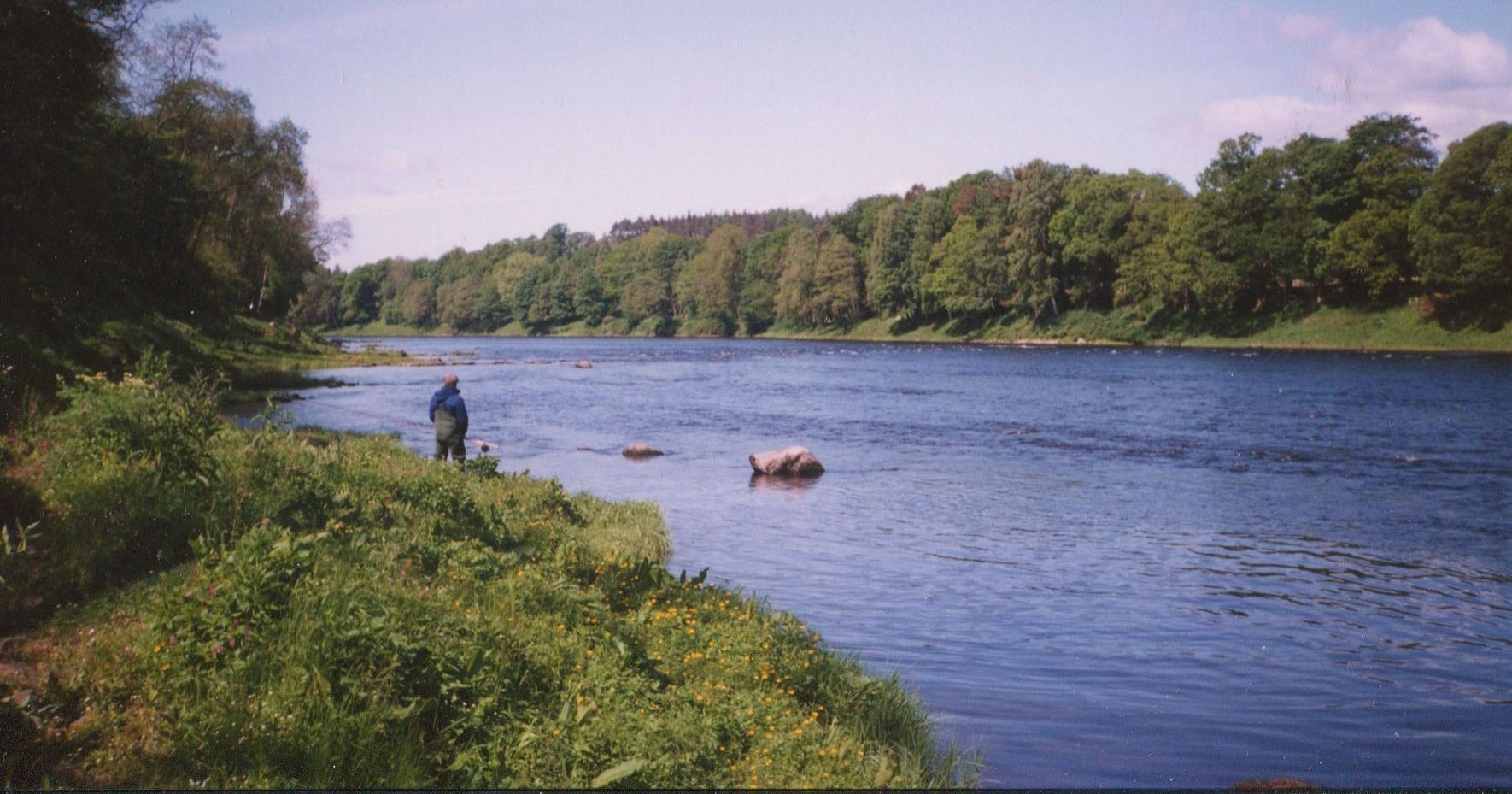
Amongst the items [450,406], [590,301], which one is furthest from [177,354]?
[590,301]

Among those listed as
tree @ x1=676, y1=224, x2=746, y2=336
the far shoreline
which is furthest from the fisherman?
tree @ x1=676, y1=224, x2=746, y2=336

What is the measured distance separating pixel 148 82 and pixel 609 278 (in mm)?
144179

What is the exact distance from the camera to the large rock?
28281mm

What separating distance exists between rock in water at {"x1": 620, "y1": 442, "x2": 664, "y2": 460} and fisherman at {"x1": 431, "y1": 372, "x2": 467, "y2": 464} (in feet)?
33.7

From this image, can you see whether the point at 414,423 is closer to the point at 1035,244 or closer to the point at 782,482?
the point at 782,482

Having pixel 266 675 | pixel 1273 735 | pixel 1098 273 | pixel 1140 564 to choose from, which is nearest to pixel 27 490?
pixel 266 675

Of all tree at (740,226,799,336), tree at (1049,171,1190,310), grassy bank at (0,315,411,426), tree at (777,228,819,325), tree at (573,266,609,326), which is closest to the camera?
grassy bank at (0,315,411,426)

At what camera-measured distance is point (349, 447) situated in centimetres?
2061

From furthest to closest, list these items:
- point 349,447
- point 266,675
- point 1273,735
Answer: point 349,447 < point 1273,735 < point 266,675

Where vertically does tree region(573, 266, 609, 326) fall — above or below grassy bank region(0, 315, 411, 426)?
above

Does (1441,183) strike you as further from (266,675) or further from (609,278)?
(609,278)

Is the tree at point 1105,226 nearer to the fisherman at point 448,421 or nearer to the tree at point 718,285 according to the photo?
the tree at point 718,285

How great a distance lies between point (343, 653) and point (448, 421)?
48.0ft

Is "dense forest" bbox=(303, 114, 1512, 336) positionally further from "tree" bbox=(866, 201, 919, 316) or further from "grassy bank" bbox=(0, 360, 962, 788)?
"grassy bank" bbox=(0, 360, 962, 788)
